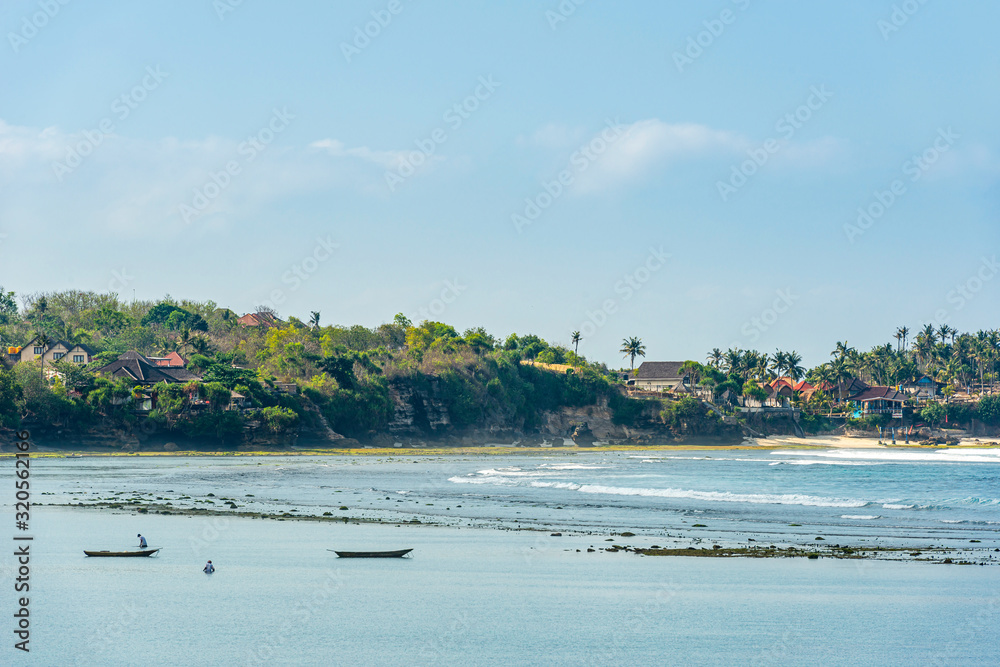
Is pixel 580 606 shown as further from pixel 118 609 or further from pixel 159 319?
pixel 159 319

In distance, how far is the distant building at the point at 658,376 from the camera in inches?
6550

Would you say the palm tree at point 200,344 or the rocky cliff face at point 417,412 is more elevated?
the palm tree at point 200,344

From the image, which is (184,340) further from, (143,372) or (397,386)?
(397,386)

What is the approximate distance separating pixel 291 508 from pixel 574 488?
18.3 m

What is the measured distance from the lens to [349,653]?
58.7 feet

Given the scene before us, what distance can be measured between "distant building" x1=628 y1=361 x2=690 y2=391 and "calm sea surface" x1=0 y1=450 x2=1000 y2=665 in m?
123

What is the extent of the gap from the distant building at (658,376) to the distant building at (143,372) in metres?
86.7

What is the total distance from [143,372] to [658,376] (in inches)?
3892

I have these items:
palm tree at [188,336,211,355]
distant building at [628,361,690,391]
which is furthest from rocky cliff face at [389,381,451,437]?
distant building at [628,361,690,391]

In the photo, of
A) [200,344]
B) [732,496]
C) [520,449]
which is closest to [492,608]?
[732,496]

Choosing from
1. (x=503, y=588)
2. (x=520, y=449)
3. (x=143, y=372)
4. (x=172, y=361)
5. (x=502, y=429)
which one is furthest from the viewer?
(x=502, y=429)

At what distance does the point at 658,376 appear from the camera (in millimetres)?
171125

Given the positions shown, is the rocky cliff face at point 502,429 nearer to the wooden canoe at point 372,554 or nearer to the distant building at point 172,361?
the distant building at point 172,361

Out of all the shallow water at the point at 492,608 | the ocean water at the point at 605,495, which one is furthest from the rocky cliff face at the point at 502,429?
the shallow water at the point at 492,608
